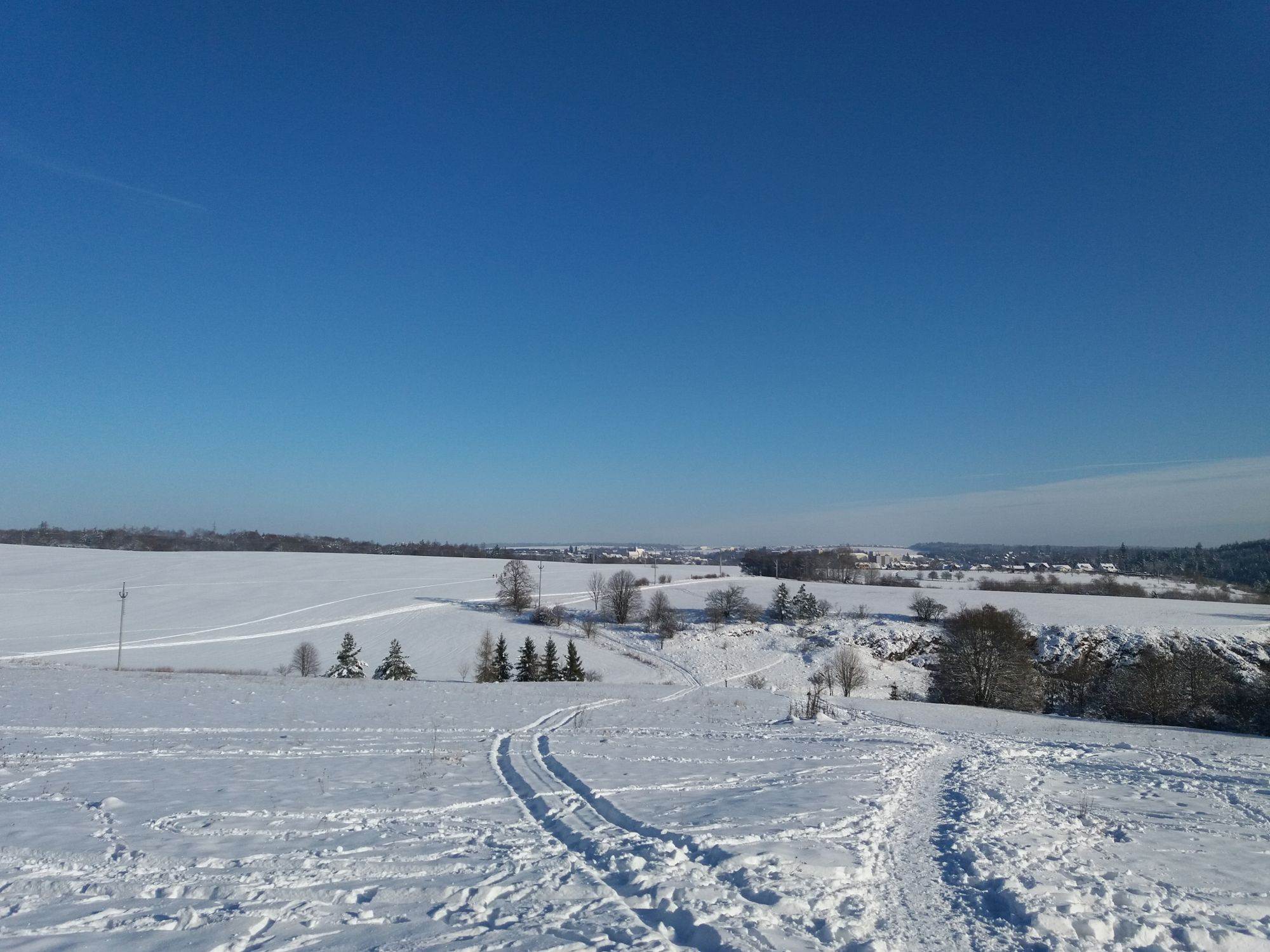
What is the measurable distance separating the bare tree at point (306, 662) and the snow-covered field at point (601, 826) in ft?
65.5

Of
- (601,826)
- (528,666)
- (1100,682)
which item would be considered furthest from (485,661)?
(1100,682)

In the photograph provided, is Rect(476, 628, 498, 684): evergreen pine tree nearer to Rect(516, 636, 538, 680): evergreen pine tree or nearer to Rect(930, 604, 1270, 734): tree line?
Rect(516, 636, 538, 680): evergreen pine tree

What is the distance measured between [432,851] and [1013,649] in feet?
128

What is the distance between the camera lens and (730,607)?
62.8 metres

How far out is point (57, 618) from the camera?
53.3 meters

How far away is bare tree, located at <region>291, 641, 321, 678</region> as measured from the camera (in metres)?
41.0

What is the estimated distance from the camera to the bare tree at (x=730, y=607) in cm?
6125

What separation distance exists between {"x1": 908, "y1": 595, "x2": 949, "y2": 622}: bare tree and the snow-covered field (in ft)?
129

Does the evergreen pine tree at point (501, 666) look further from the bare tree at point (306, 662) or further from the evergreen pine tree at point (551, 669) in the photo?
the bare tree at point (306, 662)

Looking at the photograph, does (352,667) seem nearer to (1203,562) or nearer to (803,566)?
(803,566)

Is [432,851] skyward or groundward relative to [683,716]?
skyward

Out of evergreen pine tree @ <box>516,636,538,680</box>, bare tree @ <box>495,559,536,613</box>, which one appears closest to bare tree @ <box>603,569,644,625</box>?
bare tree @ <box>495,559,536,613</box>

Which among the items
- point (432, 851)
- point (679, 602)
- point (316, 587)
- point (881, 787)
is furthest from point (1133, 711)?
point (316, 587)

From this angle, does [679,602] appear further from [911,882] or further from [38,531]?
[38,531]
